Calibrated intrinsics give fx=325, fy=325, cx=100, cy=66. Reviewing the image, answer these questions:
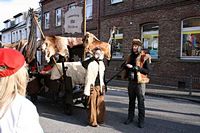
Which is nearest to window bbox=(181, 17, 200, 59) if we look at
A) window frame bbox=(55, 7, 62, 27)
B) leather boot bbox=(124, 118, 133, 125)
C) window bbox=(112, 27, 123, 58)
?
window bbox=(112, 27, 123, 58)

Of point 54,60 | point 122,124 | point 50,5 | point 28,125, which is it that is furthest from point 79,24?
point 50,5

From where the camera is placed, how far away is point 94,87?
777cm

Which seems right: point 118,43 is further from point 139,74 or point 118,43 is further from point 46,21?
point 46,21

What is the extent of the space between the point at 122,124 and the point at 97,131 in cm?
86

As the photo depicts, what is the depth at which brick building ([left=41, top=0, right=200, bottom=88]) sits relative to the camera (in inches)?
653

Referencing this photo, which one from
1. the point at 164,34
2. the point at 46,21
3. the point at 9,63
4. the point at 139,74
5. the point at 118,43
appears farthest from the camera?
the point at 46,21

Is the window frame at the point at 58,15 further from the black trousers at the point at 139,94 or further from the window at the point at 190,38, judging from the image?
the black trousers at the point at 139,94

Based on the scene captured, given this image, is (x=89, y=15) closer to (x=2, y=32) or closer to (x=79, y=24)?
(x=79, y=24)

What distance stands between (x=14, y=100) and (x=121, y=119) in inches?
259

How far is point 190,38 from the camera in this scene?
663 inches

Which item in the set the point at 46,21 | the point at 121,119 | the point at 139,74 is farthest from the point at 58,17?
the point at 139,74

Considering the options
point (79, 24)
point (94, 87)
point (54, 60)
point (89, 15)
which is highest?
point (89, 15)

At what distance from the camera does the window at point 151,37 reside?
18.8 meters

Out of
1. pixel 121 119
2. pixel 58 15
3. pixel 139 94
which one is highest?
pixel 58 15
